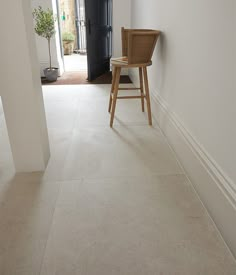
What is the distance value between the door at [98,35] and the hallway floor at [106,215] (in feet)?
8.05

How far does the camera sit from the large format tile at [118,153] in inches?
65.9

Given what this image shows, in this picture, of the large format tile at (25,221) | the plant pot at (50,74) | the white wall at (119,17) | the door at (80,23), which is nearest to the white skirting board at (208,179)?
the large format tile at (25,221)

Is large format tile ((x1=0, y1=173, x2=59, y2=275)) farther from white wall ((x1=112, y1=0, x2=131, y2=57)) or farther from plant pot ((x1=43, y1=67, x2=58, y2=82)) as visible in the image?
white wall ((x1=112, y1=0, x2=131, y2=57))

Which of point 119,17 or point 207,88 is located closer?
point 207,88

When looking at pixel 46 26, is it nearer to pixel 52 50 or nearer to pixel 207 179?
pixel 52 50

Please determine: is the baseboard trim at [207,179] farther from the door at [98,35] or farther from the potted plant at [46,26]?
the potted plant at [46,26]

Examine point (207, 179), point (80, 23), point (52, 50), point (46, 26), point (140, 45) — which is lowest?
point (207, 179)

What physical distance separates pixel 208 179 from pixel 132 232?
49 cm

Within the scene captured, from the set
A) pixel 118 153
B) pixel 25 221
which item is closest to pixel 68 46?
pixel 118 153

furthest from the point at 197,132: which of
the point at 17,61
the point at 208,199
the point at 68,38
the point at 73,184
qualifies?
the point at 68,38

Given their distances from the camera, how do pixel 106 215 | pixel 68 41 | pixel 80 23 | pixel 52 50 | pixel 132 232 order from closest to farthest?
pixel 132 232 < pixel 106 215 < pixel 52 50 < pixel 68 41 < pixel 80 23

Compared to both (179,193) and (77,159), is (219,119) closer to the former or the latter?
(179,193)

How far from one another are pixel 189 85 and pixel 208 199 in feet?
2.42

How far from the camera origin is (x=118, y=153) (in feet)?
6.23
